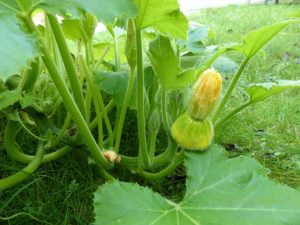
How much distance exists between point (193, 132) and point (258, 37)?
28cm

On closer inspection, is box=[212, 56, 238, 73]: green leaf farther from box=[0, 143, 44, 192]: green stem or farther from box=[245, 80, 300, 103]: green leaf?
box=[0, 143, 44, 192]: green stem

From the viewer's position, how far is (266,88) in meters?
1.20

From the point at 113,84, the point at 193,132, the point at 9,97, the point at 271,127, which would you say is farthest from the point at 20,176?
the point at 271,127

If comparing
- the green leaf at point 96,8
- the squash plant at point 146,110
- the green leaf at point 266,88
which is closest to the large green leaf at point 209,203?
the squash plant at point 146,110

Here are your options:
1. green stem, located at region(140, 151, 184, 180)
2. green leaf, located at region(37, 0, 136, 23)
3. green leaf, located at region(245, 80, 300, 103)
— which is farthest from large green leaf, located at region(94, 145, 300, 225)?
green leaf, located at region(37, 0, 136, 23)

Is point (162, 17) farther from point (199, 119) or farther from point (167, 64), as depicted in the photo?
point (199, 119)

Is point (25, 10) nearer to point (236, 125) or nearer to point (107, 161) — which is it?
point (107, 161)

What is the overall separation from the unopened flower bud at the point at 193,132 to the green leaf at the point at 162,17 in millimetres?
211

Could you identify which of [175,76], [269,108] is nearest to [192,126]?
[175,76]

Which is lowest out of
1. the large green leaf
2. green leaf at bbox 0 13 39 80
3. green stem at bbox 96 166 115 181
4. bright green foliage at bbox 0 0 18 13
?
green stem at bbox 96 166 115 181

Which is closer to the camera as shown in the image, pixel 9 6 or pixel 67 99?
pixel 9 6

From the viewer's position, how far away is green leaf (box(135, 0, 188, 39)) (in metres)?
0.94

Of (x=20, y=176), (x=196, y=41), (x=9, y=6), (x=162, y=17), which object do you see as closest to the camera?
(x=9, y=6)

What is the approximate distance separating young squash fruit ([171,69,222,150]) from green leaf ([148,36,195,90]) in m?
0.03
